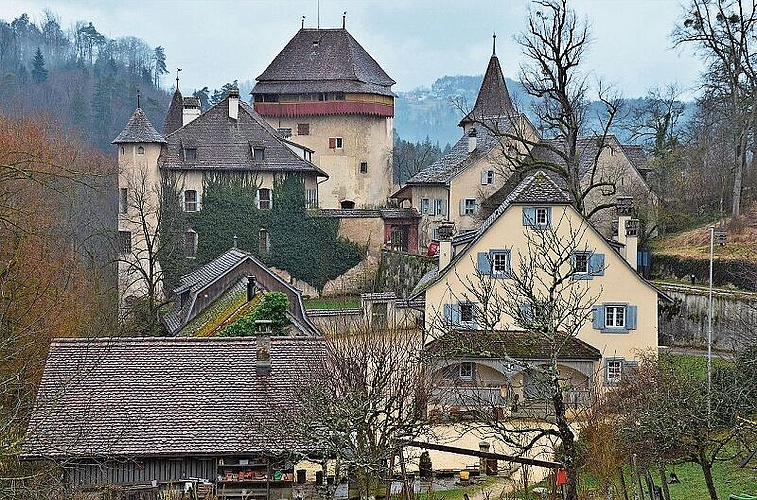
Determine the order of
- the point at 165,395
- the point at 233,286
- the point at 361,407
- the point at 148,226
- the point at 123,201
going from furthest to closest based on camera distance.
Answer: the point at 123,201 < the point at 148,226 < the point at 233,286 < the point at 165,395 < the point at 361,407

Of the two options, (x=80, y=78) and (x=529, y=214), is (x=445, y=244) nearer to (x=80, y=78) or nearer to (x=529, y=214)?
(x=529, y=214)

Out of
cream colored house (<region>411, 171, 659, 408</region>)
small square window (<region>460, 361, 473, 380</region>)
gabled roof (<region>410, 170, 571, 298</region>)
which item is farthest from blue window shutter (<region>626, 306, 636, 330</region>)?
small square window (<region>460, 361, 473, 380</region>)

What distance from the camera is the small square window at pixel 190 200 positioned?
48.9 meters

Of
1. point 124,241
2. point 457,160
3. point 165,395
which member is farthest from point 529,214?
point 124,241

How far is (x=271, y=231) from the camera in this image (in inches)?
1976

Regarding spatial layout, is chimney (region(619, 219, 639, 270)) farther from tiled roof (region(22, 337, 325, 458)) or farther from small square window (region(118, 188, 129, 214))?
small square window (region(118, 188, 129, 214))

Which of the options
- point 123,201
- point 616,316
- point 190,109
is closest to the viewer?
point 616,316

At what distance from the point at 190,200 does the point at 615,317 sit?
2178 cm

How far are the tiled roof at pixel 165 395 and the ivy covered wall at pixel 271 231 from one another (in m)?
24.2

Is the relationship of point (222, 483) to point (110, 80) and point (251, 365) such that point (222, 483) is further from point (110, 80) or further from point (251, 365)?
point (110, 80)

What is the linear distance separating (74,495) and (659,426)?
9.15 metres

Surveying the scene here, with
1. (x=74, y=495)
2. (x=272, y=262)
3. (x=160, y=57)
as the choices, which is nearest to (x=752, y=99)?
(x=272, y=262)

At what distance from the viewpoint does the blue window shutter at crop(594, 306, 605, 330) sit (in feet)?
107

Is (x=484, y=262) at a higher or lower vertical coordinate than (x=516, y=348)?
higher
